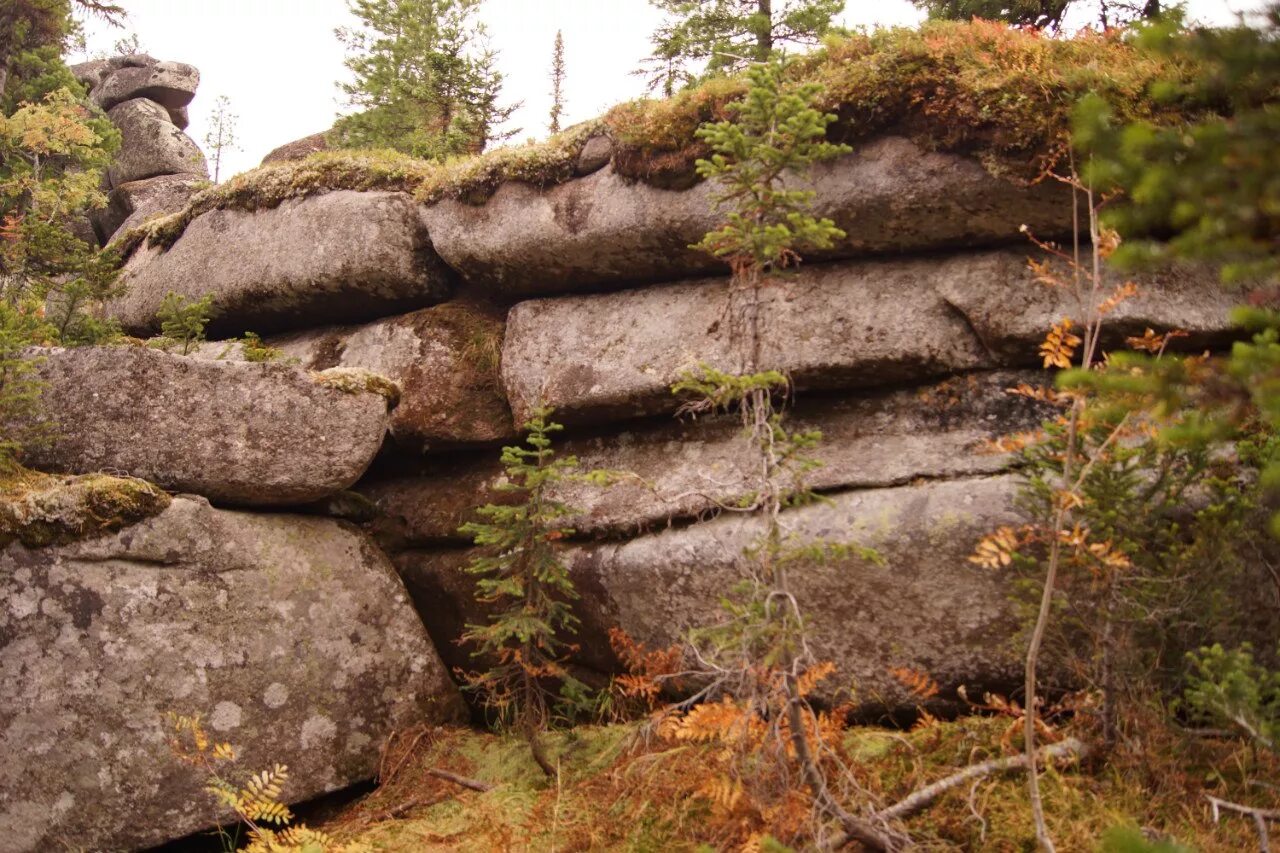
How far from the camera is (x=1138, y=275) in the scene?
302 inches

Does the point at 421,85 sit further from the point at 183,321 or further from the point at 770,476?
the point at 770,476

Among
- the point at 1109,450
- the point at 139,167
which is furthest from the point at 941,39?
the point at 139,167

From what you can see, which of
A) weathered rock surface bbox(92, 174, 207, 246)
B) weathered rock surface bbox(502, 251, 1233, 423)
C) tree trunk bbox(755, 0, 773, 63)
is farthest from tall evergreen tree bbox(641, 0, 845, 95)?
weathered rock surface bbox(92, 174, 207, 246)

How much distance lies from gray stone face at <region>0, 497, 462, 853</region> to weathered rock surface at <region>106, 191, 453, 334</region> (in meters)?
3.47

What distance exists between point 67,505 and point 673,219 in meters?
6.45

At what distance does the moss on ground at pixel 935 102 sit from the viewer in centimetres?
757

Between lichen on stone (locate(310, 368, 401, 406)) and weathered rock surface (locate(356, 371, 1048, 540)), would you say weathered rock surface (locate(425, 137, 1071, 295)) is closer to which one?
weathered rock surface (locate(356, 371, 1048, 540))

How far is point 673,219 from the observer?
30.4 ft

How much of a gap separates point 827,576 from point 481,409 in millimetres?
4700

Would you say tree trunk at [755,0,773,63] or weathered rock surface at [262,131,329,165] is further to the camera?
weathered rock surface at [262,131,329,165]

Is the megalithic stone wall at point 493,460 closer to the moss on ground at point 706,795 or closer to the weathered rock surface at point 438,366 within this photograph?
the weathered rock surface at point 438,366

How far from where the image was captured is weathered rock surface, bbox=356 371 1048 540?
794cm

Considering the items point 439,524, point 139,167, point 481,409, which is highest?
point 139,167

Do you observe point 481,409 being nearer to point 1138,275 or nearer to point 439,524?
point 439,524
